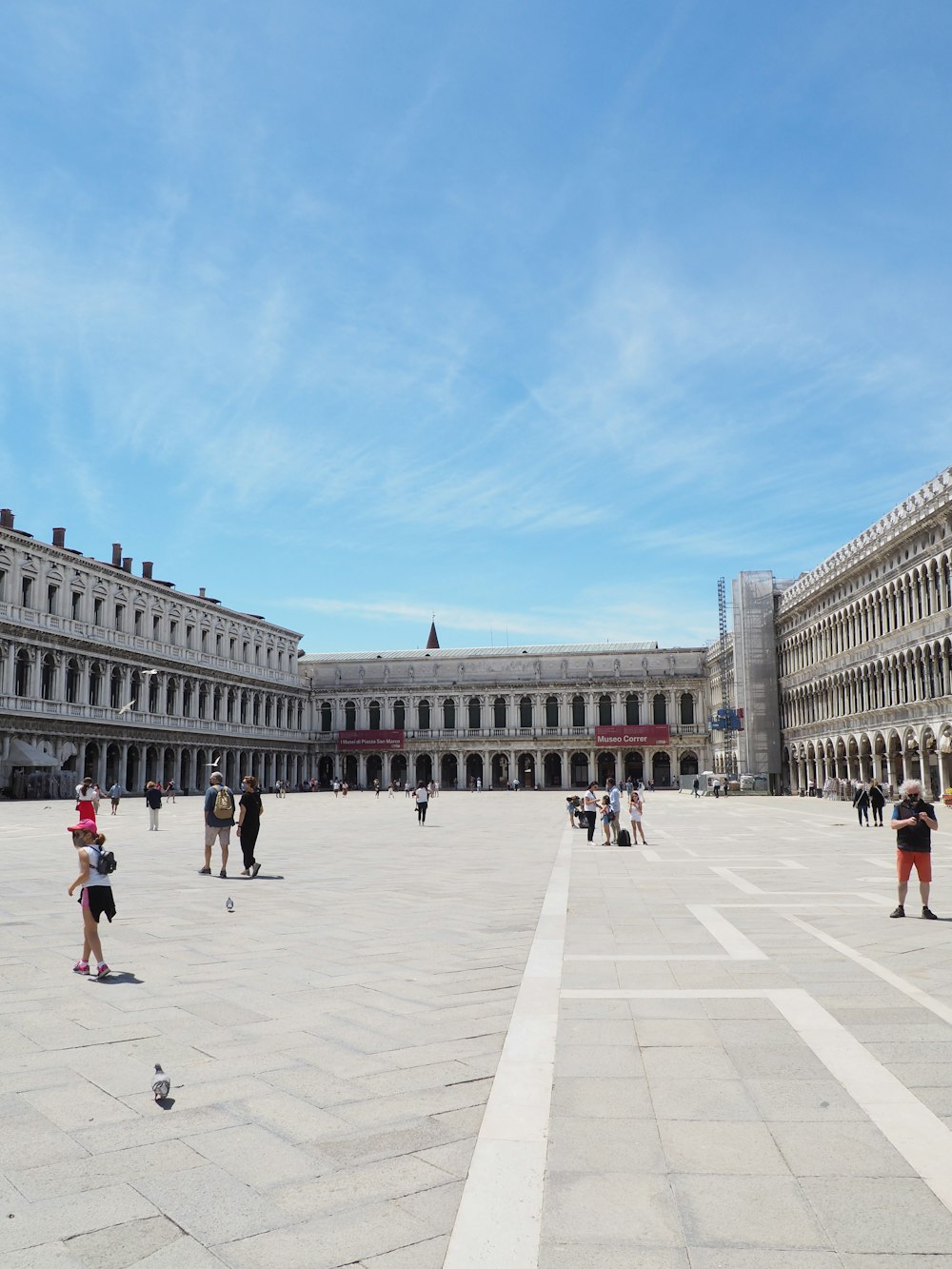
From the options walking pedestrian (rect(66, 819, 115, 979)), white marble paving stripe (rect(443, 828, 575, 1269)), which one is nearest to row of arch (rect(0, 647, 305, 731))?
walking pedestrian (rect(66, 819, 115, 979))

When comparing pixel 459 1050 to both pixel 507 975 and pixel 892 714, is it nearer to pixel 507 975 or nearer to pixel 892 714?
pixel 507 975

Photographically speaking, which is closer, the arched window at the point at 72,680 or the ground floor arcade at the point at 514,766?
the arched window at the point at 72,680

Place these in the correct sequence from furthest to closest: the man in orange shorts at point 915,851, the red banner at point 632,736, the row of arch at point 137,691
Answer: the red banner at point 632,736 → the row of arch at point 137,691 → the man in orange shorts at point 915,851

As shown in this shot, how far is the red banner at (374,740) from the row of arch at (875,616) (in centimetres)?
3834

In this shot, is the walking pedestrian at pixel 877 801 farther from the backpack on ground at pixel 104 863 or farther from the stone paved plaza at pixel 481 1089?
the backpack on ground at pixel 104 863

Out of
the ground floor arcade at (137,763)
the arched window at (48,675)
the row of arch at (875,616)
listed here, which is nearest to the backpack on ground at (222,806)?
the row of arch at (875,616)

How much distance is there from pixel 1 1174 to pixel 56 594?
55.5 meters

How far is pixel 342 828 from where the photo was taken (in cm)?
2930

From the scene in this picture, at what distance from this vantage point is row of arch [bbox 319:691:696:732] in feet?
287

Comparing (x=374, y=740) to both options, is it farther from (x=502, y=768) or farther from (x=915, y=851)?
(x=915, y=851)

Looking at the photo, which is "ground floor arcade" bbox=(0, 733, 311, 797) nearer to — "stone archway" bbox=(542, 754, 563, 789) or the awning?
the awning

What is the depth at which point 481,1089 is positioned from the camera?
5238 millimetres

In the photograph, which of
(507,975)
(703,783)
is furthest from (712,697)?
(507,975)

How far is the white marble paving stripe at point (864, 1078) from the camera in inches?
169
